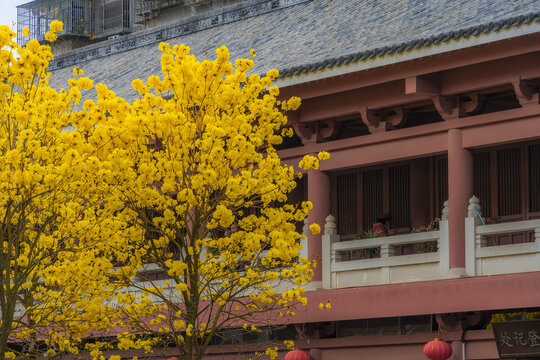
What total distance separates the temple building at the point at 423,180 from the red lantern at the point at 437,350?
385 mm

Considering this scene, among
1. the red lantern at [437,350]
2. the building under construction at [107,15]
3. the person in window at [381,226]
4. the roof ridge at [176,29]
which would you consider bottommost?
the red lantern at [437,350]

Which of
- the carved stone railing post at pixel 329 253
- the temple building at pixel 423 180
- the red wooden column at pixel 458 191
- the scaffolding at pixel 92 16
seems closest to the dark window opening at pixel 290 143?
the temple building at pixel 423 180

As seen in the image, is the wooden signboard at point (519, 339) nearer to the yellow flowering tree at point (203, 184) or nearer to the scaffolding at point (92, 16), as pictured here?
the yellow flowering tree at point (203, 184)

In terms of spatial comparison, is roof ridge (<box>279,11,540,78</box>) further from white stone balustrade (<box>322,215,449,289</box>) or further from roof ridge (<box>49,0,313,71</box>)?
roof ridge (<box>49,0,313,71</box>)

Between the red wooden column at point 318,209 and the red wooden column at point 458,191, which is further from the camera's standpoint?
the red wooden column at point 318,209

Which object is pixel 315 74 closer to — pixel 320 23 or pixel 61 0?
pixel 320 23

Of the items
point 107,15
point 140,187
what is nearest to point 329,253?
point 140,187

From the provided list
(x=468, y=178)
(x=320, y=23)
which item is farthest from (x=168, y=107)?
(x=320, y=23)

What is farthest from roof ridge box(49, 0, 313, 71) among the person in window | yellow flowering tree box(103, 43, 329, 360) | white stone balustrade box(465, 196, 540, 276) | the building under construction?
yellow flowering tree box(103, 43, 329, 360)

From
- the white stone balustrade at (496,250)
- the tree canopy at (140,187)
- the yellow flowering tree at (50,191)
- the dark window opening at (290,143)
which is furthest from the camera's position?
the dark window opening at (290,143)

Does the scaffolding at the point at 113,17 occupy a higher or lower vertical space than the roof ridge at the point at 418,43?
higher

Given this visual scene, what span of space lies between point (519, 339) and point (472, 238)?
1.79 m

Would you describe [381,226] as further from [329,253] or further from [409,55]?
[409,55]

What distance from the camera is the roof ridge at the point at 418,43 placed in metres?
18.1
